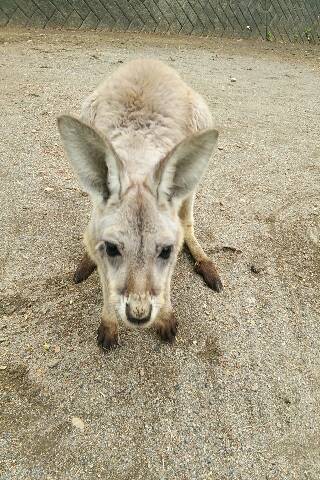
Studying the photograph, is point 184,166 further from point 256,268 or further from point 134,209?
point 256,268

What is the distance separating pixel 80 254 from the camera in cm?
308

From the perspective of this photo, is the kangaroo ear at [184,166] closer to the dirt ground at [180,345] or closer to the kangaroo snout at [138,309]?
the kangaroo snout at [138,309]

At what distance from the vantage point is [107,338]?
2453mm

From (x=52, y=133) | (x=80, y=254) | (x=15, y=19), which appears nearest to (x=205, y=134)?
(x=80, y=254)

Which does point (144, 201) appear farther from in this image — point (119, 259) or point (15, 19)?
point (15, 19)

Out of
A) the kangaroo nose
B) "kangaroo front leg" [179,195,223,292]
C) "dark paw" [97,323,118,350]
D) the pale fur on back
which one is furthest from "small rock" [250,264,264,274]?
the kangaroo nose

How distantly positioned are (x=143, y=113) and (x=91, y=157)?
0.74m

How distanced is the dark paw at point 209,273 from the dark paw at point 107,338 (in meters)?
0.78

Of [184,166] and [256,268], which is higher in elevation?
[184,166]

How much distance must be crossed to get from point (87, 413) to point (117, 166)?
3.93ft

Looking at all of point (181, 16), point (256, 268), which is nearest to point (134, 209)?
point (256, 268)

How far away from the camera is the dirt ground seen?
2.04m

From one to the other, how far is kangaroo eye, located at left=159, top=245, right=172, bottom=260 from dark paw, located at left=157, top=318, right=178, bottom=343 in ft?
2.09

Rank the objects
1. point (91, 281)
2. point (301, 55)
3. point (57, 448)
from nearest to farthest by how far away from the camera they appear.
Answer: point (57, 448)
point (91, 281)
point (301, 55)
